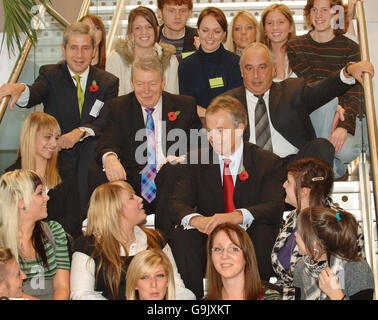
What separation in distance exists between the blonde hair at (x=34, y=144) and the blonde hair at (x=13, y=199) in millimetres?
648

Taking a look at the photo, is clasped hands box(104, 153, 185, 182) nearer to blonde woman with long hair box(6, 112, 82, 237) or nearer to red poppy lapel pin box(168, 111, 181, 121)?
blonde woman with long hair box(6, 112, 82, 237)

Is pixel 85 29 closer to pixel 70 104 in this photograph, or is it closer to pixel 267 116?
pixel 70 104

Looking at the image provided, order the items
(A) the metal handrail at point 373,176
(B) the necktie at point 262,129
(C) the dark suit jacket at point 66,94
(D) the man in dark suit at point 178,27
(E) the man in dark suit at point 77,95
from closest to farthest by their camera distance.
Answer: (A) the metal handrail at point 373,176
(B) the necktie at point 262,129
(E) the man in dark suit at point 77,95
(C) the dark suit jacket at point 66,94
(D) the man in dark suit at point 178,27

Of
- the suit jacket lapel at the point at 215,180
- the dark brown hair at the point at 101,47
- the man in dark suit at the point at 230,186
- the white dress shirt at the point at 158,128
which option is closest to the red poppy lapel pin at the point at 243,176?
the man in dark suit at the point at 230,186

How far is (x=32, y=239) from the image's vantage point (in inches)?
152

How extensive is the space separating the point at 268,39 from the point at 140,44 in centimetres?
96

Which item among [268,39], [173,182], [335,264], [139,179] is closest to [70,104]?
[139,179]

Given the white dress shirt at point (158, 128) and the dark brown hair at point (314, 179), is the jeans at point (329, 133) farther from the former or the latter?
the white dress shirt at point (158, 128)

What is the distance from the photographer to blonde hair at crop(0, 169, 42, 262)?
3.75 metres

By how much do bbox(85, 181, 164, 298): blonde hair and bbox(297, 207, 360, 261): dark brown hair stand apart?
828 mm

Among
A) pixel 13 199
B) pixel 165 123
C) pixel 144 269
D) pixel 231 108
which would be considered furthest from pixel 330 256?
pixel 165 123

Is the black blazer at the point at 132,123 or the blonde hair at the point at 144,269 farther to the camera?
the black blazer at the point at 132,123

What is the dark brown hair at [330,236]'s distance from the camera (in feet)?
11.5

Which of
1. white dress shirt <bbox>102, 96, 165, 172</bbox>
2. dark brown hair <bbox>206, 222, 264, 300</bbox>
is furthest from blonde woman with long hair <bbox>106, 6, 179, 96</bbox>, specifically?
dark brown hair <bbox>206, 222, 264, 300</bbox>
